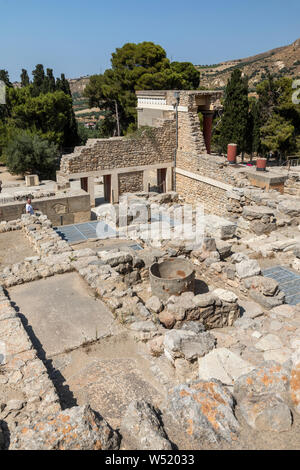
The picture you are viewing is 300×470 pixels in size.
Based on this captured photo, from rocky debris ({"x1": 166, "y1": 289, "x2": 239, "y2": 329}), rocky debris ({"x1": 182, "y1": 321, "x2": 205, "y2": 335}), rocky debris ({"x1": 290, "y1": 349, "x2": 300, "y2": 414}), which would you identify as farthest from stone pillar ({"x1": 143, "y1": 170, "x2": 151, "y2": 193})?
rocky debris ({"x1": 290, "y1": 349, "x2": 300, "y2": 414})

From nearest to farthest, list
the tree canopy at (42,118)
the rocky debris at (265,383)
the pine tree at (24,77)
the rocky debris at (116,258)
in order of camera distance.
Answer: the rocky debris at (265,383)
the rocky debris at (116,258)
the tree canopy at (42,118)
the pine tree at (24,77)

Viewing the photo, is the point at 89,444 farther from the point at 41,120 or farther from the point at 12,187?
the point at 41,120

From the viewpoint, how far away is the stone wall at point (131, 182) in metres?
18.6

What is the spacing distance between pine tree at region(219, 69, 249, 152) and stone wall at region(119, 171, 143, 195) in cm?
1049

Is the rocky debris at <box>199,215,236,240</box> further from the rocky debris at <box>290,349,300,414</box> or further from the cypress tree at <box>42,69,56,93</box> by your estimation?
the cypress tree at <box>42,69,56,93</box>

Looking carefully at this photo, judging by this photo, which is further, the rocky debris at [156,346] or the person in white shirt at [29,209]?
the person in white shirt at [29,209]

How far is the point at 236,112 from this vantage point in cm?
2566

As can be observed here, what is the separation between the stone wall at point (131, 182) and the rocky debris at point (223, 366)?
14097 mm

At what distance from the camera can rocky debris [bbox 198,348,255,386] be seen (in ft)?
16.4

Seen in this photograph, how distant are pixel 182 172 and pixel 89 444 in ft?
54.3

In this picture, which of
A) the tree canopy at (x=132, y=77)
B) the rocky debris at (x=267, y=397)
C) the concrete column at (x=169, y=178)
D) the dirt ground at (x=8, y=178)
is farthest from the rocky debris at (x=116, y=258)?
the tree canopy at (x=132, y=77)

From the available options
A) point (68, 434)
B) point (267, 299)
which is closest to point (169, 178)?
point (267, 299)

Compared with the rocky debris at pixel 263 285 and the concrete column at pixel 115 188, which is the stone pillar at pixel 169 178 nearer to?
the concrete column at pixel 115 188

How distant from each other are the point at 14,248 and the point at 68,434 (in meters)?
8.23
